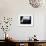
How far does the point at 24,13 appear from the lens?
3.45 metres

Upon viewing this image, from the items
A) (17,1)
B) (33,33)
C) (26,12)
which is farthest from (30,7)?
(33,33)

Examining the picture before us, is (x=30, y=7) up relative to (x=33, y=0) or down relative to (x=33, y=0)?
down

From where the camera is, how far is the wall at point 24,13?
11.2ft

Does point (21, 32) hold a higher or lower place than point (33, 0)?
lower

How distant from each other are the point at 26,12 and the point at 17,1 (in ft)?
1.43

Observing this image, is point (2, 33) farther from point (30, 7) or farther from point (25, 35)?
point (30, 7)

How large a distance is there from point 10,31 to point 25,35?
0.47 metres

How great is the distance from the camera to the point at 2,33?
11.2ft

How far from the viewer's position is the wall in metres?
3.41

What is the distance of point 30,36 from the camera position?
3.40m

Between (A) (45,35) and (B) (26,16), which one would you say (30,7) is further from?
(A) (45,35)

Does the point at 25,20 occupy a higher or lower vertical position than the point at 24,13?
lower

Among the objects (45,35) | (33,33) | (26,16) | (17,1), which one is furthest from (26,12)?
(45,35)

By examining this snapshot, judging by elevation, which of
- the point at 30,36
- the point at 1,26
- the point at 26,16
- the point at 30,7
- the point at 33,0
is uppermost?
the point at 33,0
